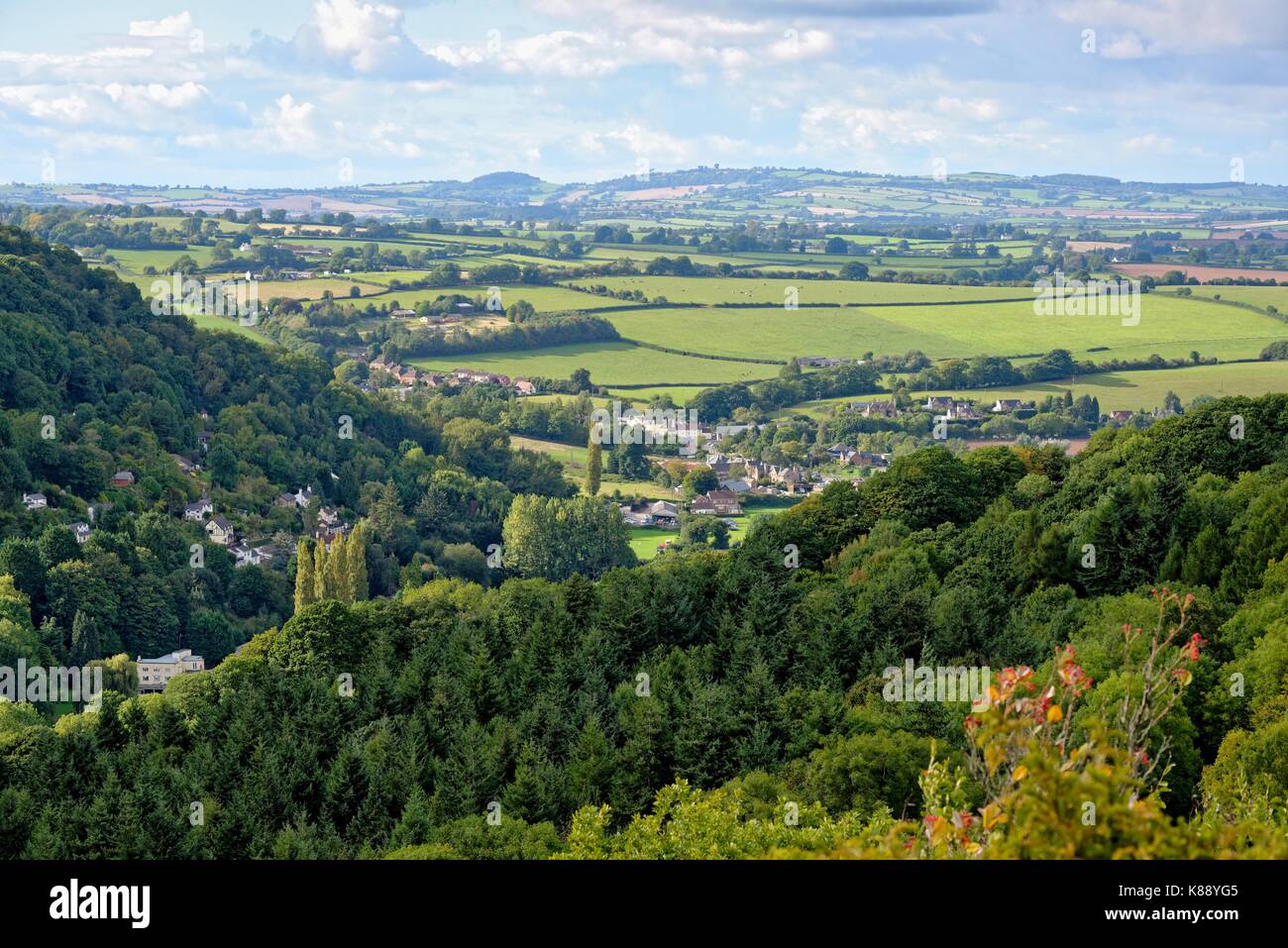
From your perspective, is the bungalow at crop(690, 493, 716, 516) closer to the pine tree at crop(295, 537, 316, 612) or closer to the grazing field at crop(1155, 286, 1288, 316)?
the pine tree at crop(295, 537, 316, 612)

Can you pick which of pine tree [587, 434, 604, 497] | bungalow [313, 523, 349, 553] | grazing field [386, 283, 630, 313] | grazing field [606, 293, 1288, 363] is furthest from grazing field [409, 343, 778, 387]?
bungalow [313, 523, 349, 553]

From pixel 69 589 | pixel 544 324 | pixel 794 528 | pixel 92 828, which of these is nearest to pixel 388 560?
pixel 69 589

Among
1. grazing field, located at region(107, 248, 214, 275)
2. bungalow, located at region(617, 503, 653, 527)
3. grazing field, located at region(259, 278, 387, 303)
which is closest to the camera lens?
bungalow, located at region(617, 503, 653, 527)

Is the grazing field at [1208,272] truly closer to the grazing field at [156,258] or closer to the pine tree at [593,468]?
the pine tree at [593,468]

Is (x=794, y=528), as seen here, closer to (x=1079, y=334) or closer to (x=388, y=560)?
(x=388, y=560)

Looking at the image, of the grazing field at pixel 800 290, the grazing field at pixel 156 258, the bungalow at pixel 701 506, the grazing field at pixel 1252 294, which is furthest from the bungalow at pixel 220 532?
the grazing field at pixel 1252 294

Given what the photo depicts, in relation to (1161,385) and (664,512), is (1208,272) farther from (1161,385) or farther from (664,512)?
(664,512)
